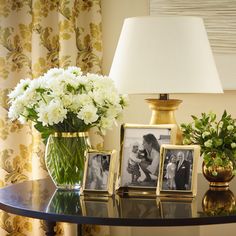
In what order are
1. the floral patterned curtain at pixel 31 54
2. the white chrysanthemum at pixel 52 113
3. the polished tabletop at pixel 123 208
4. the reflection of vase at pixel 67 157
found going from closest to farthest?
the polished tabletop at pixel 123 208 < the white chrysanthemum at pixel 52 113 < the reflection of vase at pixel 67 157 < the floral patterned curtain at pixel 31 54

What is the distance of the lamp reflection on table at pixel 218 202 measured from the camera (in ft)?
5.07

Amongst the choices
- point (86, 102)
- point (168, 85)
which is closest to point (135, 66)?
point (168, 85)

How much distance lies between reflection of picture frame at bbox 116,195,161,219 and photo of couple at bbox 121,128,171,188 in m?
0.09

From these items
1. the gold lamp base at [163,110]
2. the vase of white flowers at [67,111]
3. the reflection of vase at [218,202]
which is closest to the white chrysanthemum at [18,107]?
the vase of white flowers at [67,111]

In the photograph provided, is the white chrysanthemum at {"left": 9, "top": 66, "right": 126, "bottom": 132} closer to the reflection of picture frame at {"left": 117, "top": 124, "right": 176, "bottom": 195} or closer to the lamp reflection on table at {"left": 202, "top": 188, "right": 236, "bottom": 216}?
the reflection of picture frame at {"left": 117, "top": 124, "right": 176, "bottom": 195}

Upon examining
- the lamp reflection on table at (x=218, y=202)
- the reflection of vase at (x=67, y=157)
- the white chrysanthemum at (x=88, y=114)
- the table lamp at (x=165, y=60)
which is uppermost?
the table lamp at (x=165, y=60)

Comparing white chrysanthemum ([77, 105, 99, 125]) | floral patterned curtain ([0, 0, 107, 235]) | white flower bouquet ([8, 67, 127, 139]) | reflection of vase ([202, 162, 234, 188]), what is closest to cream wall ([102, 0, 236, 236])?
floral patterned curtain ([0, 0, 107, 235])

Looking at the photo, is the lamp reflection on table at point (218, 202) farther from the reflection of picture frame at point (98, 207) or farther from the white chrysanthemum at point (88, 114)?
the white chrysanthemum at point (88, 114)

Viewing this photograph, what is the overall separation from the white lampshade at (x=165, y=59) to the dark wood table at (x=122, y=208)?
0.39m

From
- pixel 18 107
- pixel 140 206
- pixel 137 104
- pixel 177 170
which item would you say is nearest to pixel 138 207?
pixel 140 206

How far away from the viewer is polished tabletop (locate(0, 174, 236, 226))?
1.46 metres

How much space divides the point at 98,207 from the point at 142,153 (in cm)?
28

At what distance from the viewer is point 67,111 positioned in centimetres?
173

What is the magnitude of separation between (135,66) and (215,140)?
402 millimetres
